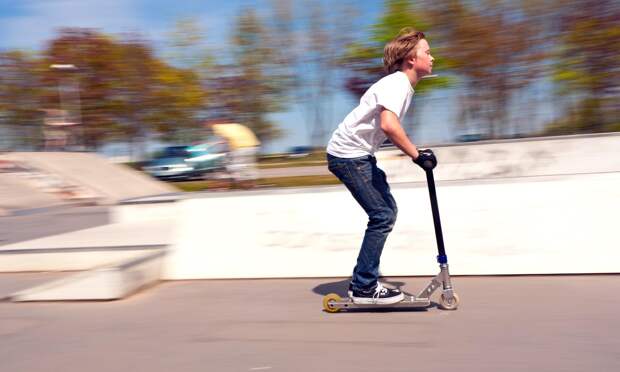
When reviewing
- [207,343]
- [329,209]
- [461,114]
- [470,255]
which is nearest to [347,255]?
[329,209]

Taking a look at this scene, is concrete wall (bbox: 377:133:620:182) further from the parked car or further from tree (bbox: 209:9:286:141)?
tree (bbox: 209:9:286:141)

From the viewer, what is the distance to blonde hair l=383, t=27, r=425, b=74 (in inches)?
170

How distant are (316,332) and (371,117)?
1.49 metres

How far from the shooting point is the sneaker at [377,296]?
14.3ft

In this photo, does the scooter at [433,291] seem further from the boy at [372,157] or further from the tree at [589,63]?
the tree at [589,63]

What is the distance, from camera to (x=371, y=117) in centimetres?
432

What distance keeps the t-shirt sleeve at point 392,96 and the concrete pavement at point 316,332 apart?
143 centimetres

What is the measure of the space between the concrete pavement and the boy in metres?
0.26

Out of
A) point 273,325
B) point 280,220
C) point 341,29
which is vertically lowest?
point 273,325

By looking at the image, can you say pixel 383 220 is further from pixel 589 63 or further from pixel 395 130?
pixel 589 63

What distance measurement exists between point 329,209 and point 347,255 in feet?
1.44

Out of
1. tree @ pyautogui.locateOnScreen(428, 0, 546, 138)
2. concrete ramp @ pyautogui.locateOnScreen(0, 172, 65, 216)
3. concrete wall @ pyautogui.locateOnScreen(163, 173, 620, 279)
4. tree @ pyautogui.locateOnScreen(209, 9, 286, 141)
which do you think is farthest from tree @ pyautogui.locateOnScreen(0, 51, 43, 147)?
concrete wall @ pyautogui.locateOnScreen(163, 173, 620, 279)

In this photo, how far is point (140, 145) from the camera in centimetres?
3644

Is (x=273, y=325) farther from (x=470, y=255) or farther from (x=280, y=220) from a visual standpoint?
(x=470, y=255)
